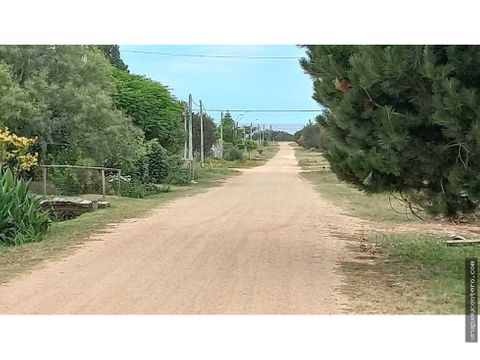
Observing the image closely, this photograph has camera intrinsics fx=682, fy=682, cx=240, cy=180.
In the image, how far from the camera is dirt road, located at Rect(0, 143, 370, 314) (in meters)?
6.62

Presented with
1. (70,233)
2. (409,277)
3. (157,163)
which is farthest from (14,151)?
(157,163)

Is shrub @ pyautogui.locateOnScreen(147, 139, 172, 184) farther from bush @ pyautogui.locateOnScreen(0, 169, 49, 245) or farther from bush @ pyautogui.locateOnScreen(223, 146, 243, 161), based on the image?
bush @ pyautogui.locateOnScreen(223, 146, 243, 161)

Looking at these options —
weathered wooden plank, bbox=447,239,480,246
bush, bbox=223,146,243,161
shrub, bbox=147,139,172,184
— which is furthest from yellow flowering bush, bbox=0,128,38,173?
bush, bbox=223,146,243,161

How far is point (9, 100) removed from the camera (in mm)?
16266

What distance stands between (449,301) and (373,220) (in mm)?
9057

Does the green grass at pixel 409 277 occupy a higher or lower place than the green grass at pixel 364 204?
higher

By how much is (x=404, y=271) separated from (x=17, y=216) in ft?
22.5

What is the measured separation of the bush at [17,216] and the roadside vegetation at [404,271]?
5263 mm

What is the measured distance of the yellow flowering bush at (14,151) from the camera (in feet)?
47.5

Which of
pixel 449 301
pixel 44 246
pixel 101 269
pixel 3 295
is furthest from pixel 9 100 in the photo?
pixel 449 301

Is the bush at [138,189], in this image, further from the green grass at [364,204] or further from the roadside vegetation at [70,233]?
the green grass at [364,204]

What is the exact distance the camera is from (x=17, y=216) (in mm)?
11992

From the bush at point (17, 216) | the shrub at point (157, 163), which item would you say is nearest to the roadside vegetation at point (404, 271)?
the bush at point (17, 216)
